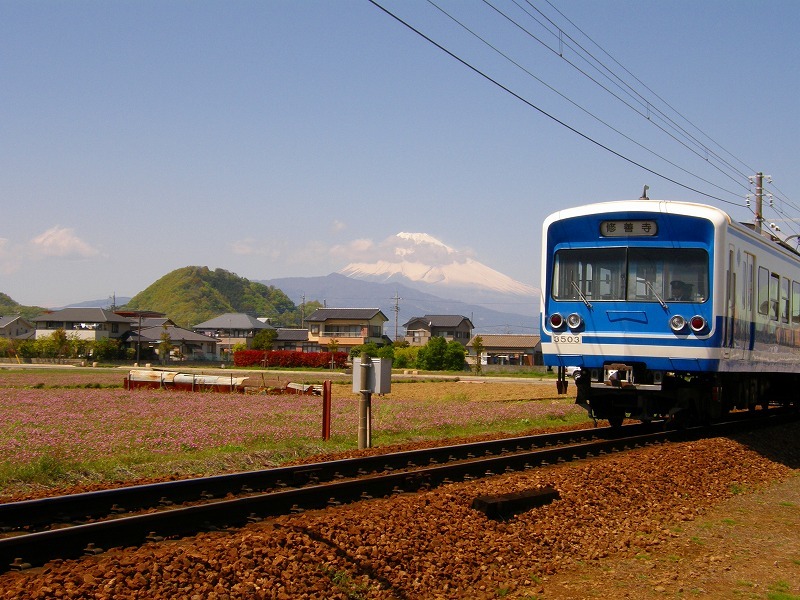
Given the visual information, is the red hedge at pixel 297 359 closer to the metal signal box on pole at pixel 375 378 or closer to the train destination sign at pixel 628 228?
the train destination sign at pixel 628 228

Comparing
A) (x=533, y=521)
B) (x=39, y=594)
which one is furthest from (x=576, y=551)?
→ (x=39, y=594)

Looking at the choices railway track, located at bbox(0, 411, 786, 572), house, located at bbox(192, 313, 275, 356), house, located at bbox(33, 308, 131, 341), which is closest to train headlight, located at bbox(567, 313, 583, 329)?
railway track, located at bbox(0, 411, 786, 572)

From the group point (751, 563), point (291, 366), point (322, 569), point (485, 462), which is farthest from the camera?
point (291, 366)

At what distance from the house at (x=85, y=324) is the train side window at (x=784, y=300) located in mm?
95398

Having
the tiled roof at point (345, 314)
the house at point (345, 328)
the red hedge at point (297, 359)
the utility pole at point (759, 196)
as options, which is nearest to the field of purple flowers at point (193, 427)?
the utility pole at point (759, 196)

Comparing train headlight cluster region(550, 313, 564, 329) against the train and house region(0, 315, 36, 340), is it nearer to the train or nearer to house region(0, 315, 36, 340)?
the train

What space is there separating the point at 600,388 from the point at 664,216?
3024 millimetres

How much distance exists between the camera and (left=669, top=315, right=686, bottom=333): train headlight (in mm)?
13266

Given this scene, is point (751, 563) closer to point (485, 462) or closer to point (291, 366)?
point (485, 462)

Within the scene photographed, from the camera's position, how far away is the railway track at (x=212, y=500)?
6391 millimetres

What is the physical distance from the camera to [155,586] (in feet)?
17.8

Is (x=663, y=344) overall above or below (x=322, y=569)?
above

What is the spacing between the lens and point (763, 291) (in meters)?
15.7

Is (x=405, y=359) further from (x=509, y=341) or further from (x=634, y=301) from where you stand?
(x=634, y=301)
